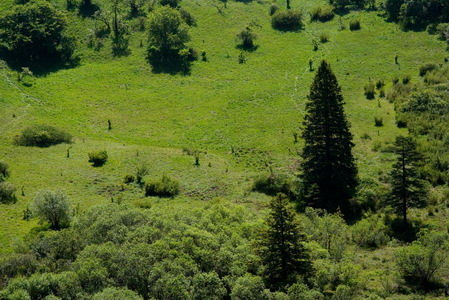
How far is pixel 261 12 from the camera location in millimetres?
Answer: 104562

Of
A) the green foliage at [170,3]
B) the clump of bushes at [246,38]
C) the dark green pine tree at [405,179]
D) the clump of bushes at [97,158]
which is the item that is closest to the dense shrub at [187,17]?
the green foliage at [170,3]

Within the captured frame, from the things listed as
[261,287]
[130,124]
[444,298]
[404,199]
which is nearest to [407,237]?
[404,199]

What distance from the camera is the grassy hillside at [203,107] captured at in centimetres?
5572

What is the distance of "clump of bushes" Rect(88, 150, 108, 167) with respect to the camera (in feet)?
192

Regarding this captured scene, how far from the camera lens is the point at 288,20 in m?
98.0

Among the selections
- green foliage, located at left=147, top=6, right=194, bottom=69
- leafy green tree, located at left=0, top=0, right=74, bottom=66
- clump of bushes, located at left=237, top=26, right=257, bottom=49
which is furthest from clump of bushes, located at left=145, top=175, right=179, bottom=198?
clump of bushes, located at left=237, top=26, right=257, bottom=49

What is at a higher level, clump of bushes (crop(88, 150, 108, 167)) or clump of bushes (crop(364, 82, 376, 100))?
clump of bushes (crop(364, 82, 376, 100))

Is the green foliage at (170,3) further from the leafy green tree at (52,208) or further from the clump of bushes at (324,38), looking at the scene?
the leafy green tree at (52,208)

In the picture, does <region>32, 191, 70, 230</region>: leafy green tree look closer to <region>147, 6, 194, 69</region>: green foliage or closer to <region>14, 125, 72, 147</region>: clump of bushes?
<region>14, 125, 72, 147</region>: clump of bushes

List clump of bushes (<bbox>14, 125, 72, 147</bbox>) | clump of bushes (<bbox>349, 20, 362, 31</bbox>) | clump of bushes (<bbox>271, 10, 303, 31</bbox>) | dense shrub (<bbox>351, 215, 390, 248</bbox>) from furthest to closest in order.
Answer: clump of bushes (<bbox>271, 10, 303, 31</bbox>) < clump of bushes (<bbox>349, 20, 362, 31</bbox>) < clump of bushes (<bbox>14, 125, 72, 147</bbox>) < dense shrub (<bbox>351, 215, 390, 248</bbox>)

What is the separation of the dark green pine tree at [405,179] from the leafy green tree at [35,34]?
219 feet

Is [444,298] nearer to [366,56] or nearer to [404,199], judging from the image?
[404,199]

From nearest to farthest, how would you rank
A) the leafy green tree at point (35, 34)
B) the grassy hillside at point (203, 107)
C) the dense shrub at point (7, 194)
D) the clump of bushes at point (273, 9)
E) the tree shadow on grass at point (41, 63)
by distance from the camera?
1. the dense shrub at point (7, 194)
2. the grassy hillside at point (203, 107)
3. the tree shadow on grass at point (41, 63)
4. the leafy green tree at point (35, 34)
5. the clump of bushes at point (273, 9)

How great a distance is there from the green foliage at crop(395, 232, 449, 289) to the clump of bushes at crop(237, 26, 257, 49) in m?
64.0
